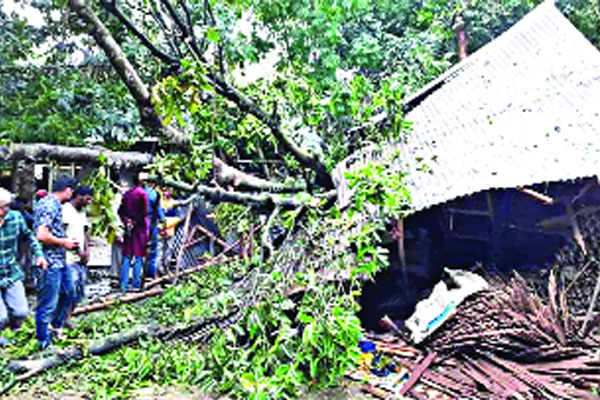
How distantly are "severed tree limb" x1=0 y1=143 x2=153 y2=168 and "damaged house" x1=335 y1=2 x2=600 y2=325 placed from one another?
2.66 metres

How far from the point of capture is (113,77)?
8.20m

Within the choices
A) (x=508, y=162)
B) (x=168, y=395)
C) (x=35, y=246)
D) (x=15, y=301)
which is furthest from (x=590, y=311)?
(x=15, y=301)

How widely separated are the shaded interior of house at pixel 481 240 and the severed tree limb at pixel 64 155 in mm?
3346

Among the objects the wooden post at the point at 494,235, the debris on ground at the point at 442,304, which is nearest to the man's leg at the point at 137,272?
the debris on ground at the point at 442,304

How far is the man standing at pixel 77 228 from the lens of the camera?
516cm

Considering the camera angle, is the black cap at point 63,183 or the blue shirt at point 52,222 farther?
the black cap at point 63,183

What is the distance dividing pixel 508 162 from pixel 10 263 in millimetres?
5386

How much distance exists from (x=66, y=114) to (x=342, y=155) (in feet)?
14.2

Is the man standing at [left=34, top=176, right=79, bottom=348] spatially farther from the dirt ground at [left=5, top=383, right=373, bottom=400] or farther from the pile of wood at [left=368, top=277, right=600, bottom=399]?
the pile of wood at [left=368, top=277, right=600, bottom=399]

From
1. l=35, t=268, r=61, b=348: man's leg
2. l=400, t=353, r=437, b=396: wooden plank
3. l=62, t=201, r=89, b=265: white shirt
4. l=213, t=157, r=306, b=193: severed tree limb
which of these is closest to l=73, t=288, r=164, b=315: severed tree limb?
l=35, t=268, r=61, b=348: man's leg

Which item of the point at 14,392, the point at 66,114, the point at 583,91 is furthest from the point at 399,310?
the point at 66,114

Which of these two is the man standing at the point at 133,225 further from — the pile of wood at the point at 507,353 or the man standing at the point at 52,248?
the pile of wood at the point at 507,353

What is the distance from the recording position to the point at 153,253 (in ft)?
26.5

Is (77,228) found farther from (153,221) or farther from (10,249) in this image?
(153,221)
